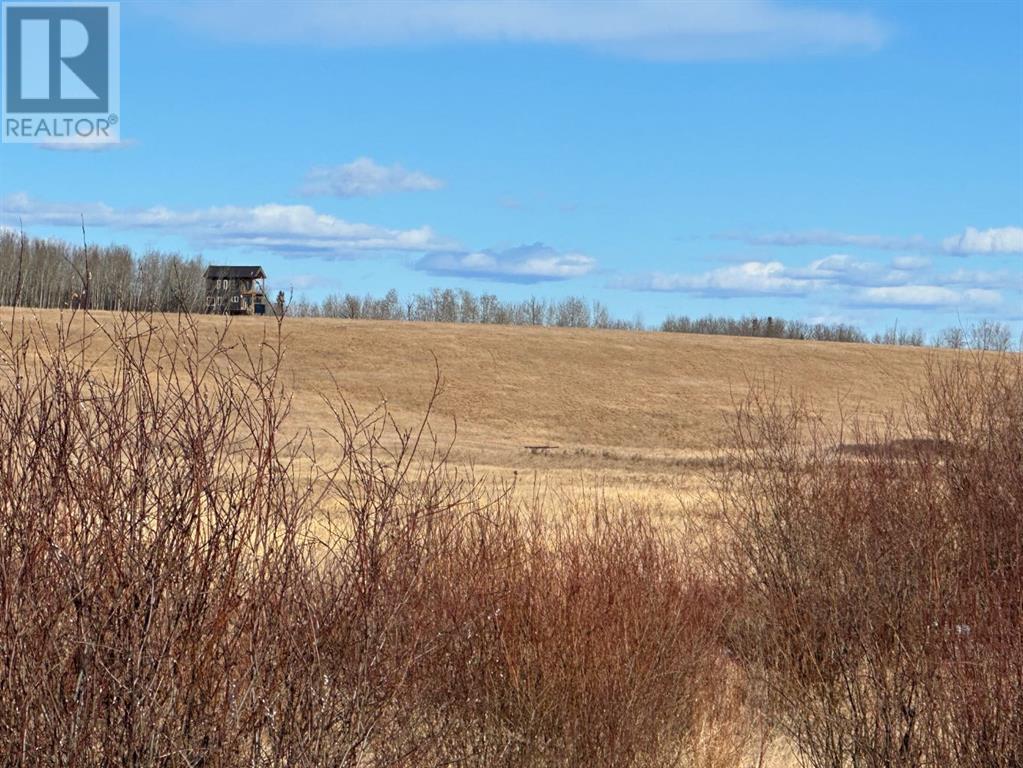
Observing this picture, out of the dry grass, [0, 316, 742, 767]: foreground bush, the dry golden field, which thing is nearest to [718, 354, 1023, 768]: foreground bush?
the dry grass

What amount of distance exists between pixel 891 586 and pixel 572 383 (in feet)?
153

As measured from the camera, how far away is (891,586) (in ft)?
25.3

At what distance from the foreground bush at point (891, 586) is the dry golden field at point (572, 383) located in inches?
567

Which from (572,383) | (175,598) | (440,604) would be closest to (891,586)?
(440,604)

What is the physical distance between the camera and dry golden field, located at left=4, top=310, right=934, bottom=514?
35781 millimetres

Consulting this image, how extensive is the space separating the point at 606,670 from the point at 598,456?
94.6 feet

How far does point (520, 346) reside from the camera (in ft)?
205

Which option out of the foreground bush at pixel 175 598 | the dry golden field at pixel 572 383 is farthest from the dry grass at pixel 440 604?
the dry golden field at pixel 572 383

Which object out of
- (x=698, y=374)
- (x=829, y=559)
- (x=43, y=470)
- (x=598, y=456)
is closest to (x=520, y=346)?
(x=698, y=374)

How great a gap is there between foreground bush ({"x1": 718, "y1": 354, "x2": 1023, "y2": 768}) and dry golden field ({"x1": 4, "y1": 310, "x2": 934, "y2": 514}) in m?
14.4

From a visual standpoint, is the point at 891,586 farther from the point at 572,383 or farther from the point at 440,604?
the point at 572,383

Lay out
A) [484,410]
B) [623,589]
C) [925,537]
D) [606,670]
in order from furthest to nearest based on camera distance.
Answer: [484,410]
[925,537]
[623,589]
[606,670]

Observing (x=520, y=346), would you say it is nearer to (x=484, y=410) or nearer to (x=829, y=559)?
(x=484, y=410)

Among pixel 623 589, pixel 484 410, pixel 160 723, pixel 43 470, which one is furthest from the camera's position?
pixel 484 410
